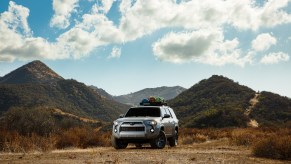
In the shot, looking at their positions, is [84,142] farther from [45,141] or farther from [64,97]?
[64,97]

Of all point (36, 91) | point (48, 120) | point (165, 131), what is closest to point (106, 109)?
point (36, 91)

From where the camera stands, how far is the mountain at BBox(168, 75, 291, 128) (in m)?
66.8

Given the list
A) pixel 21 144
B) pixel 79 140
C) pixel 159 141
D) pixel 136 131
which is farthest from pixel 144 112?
pixel 21 144

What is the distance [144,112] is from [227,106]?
54824mm

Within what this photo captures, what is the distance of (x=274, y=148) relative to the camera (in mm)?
14547

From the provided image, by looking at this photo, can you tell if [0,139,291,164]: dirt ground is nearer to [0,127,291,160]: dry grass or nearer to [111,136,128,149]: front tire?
[0,127,291,160]: dry grass

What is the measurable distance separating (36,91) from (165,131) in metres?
123

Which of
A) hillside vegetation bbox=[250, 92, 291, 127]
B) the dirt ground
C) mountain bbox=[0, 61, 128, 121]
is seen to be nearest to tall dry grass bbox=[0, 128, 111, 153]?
the dirt ground

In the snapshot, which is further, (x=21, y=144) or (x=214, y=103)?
(x=214, y=103)

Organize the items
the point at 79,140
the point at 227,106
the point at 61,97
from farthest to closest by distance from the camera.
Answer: the point at 61,97 < the point at 227,106 < the point at 79,140

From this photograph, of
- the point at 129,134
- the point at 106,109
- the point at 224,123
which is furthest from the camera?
the point at 106,109

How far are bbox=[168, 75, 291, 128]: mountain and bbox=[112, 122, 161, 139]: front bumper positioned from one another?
1604 inches

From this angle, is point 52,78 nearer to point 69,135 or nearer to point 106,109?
point 106,109

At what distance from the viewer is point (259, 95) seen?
3546 inches
